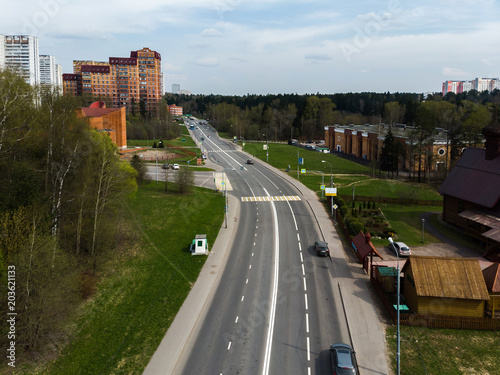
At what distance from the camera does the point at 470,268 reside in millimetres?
25391

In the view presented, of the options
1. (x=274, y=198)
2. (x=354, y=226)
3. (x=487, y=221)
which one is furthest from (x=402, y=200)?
(x=354, y=226)

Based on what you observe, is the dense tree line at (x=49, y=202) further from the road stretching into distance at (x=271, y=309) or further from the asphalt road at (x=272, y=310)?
the road stretching into distance at (x=271, y=309)

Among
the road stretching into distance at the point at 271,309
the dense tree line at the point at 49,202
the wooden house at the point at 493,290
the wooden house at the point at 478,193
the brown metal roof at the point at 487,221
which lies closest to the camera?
the road stretching into distance at the point at 271,309

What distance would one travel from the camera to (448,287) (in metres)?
24.7

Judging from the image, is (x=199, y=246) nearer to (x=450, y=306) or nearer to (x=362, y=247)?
(x=362, y=247)

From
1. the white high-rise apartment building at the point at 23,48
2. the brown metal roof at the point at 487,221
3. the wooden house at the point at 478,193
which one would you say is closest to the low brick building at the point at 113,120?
the white high-rise apartment building at the point at 23,48

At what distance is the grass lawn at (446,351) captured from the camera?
2023 cm

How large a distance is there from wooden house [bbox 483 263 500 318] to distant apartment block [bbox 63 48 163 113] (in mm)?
145291

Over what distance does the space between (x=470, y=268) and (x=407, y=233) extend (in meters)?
15.8

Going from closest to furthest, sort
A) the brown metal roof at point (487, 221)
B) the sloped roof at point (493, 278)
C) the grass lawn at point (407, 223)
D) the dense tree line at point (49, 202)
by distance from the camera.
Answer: the dense tree line at point (49, 202)
the sloped roof at point (493, 278)
the brown metal roof at point (487, 221)
the grass lawn at point (407, 223)

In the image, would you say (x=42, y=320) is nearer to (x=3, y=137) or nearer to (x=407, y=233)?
(x=3, y=137)

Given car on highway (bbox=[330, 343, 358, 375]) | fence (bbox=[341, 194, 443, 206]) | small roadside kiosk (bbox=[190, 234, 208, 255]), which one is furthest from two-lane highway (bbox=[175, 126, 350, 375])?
fence (bbox=[341, 194, 443, 206])

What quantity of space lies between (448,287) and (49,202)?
2662 centimetres

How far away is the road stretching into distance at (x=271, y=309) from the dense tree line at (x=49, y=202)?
826 centimetres
